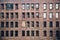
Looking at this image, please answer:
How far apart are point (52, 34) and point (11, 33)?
1326 centimetres

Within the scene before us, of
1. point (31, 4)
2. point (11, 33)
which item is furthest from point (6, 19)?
point (31, 4)

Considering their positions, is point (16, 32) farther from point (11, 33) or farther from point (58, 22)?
point (58, 22)

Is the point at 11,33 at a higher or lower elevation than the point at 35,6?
lower

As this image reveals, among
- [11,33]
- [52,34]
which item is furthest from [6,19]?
[52,34]

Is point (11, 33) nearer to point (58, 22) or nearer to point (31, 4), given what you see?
point (31, 4)

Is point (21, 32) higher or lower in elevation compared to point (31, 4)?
lower

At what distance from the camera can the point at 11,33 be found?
66.5 meters

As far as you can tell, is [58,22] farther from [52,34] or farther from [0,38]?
[0,38]

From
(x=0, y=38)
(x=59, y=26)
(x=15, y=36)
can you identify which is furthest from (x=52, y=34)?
(x=0, y=38)

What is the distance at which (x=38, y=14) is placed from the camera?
2608 inches

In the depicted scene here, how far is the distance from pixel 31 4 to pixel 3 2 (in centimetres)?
912

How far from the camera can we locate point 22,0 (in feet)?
217

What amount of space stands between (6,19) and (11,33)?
483cm

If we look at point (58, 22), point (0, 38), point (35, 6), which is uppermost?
point (35, 6)
